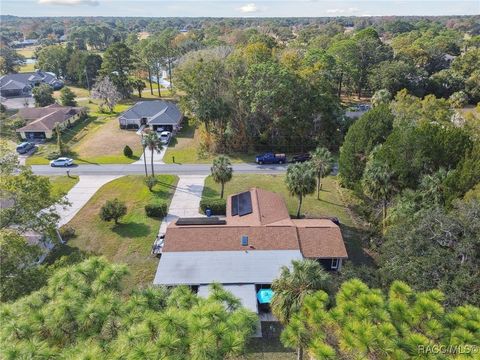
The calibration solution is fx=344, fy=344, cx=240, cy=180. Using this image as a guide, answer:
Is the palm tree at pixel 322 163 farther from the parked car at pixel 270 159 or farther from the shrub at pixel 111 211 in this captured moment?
the shrub at pixel 111 211

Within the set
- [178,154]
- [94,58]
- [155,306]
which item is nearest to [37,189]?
[155,306]

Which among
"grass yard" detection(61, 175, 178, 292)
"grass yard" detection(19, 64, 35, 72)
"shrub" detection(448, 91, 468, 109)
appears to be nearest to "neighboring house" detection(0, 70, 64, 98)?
"grass yard" detection(19, 64, 35, 72)

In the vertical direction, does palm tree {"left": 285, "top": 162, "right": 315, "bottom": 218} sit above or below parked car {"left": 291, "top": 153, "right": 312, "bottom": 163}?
above

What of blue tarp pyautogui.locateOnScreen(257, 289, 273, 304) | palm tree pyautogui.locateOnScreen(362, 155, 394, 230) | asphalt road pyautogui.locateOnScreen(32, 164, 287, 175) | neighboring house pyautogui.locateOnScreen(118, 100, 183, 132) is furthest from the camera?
neighboring house pyautogui.locateOnScreen(118, 100, 183, 132)

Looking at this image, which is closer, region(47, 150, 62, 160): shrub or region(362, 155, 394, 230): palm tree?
region(362, 155, 394, 230): palm tree

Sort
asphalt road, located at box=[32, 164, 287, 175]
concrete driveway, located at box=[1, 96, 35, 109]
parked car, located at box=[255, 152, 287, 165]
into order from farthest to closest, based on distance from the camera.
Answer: concrete driveway, located at box=[1, 96, 35, 109]
parked car, located at box=[255, 152, 287, 165]
asphalt road, located at box=[32, 164, 287, 175]

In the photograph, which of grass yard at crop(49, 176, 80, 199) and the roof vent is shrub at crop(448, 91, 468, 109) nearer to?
the roof vent

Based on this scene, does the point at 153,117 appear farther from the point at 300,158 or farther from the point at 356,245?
the point at 356,245

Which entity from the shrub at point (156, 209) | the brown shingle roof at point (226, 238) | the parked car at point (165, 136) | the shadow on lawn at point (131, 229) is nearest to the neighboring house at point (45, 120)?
the parked car at point (165, 136)
